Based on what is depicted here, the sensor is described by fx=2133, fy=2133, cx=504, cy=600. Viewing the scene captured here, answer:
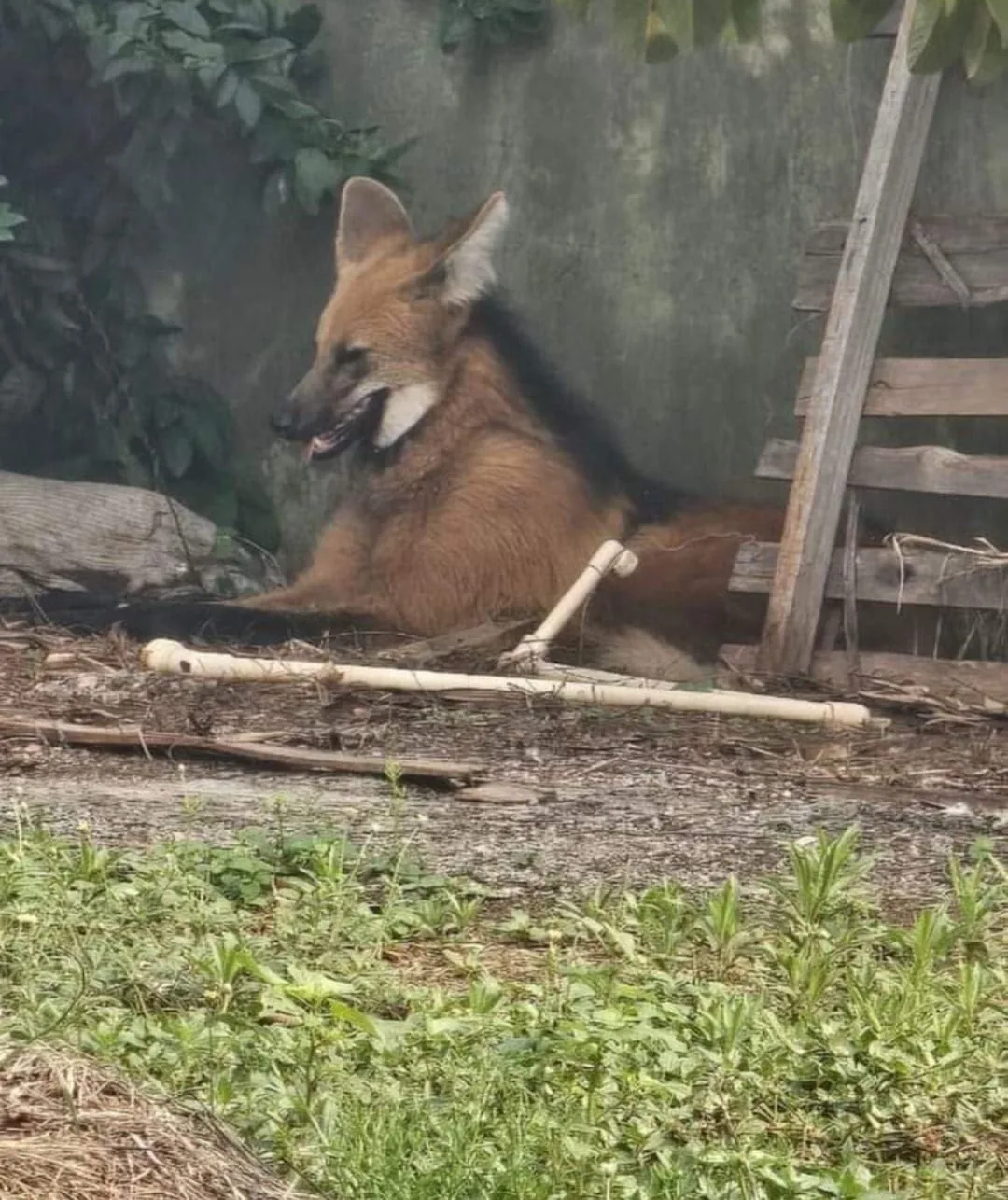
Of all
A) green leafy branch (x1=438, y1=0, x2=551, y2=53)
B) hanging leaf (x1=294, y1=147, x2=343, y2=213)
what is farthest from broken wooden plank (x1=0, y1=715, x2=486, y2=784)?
green leafy branch (x1=438, y1=0, x2=551, y2=53)

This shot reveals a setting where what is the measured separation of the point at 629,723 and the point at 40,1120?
372 centimetres

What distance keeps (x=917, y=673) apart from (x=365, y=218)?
2612 millimetres

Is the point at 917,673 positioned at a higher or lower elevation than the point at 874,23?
lower

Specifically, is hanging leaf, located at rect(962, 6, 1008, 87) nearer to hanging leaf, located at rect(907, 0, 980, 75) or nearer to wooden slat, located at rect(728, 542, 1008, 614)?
hanging leaf, located at rect(907, 0, 980, 75)

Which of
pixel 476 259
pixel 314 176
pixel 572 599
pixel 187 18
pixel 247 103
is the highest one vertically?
pixel 187 18

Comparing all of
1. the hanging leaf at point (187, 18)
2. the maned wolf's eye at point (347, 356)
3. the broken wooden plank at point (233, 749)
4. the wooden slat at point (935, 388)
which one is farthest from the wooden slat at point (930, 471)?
the hanging leaf at point (187, 18)

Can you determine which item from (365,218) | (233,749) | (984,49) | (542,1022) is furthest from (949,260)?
(542,1022)

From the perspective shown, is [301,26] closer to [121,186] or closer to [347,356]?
[121,186]

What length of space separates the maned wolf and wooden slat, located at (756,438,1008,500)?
47 cm

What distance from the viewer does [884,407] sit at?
6.81 m

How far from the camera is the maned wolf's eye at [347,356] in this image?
7.68 meters

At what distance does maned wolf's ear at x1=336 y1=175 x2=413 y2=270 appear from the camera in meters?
7.62

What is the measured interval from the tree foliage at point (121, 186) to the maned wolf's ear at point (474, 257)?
0.41 m

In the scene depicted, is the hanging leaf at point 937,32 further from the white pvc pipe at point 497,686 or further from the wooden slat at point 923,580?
the wooden slat at point 923,580
